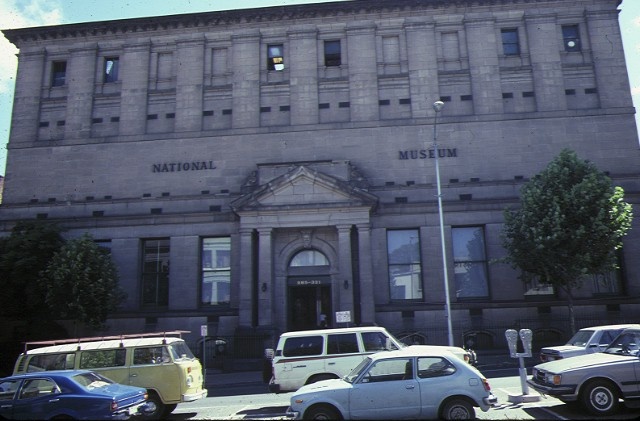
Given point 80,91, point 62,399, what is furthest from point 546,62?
point 62,399

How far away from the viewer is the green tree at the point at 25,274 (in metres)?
25.6

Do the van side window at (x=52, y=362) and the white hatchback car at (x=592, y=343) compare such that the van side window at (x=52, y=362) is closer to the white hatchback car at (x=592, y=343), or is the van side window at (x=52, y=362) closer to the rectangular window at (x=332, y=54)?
the white hatchback car at (x=592, y=343)

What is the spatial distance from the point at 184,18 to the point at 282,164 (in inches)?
490

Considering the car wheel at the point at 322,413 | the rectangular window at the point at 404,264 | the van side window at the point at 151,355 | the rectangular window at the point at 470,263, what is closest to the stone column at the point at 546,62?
the rectangular window at the point at 470,263

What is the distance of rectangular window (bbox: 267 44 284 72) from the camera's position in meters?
31.9

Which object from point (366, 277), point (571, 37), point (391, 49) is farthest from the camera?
point (391, 49)

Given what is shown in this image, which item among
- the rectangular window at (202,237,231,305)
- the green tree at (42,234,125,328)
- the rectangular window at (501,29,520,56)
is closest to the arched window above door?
the rectangular window at (202,237,231,305)

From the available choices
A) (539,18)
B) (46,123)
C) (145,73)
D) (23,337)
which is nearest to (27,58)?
(46,123)

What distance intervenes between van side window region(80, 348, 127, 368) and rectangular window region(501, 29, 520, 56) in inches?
1095

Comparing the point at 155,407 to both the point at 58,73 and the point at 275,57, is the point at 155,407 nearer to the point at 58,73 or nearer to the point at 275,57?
the point at 275,57

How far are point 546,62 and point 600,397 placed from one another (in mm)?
24317

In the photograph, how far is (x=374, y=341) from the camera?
47.8 feet

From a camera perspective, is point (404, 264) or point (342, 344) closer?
point (342, 344)

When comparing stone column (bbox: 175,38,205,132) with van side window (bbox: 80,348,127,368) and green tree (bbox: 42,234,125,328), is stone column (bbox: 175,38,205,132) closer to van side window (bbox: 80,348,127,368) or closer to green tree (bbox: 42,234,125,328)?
green tree (bbox: 42,234,125,328)
